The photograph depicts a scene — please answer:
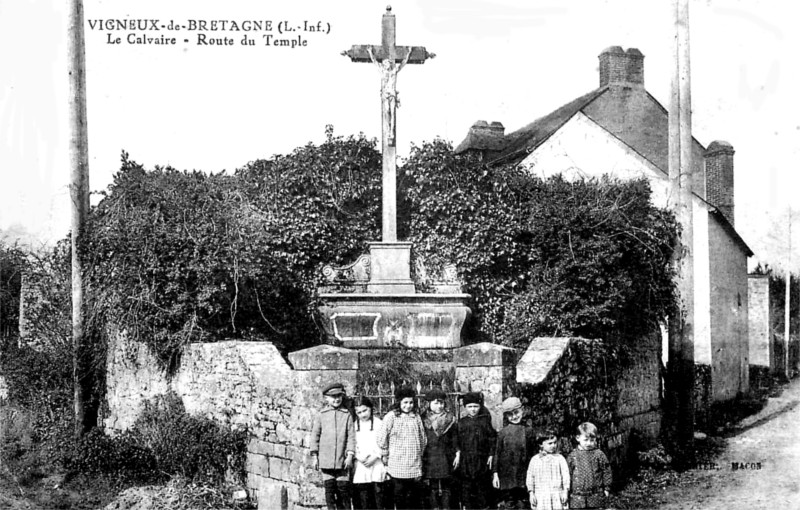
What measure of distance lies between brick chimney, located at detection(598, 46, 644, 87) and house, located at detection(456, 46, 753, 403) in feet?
0.11

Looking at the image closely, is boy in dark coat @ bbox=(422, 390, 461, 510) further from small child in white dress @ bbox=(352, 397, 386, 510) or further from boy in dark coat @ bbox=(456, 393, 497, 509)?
small child in white dress @ bbox=(352, 397, 386, 510)

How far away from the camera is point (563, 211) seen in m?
14.3

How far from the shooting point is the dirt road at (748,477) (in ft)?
35.1

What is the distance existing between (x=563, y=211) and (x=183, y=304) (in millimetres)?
6823

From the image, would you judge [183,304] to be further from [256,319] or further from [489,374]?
[489,374]

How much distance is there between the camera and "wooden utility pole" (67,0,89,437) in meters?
12.6

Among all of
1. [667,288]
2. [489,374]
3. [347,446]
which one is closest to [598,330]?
[667,288]

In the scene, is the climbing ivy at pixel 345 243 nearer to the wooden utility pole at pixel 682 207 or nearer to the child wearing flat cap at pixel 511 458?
the wooden utility pole at pixel 682 207

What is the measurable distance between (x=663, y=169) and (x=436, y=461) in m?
15.4

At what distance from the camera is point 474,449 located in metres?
8.69

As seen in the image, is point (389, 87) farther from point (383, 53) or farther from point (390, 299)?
point (390, 299)

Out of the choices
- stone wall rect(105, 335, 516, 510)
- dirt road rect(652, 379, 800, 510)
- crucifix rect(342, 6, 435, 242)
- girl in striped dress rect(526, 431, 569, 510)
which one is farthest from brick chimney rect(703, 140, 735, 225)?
girl in striped dress rect(526, 431, 569, 510)

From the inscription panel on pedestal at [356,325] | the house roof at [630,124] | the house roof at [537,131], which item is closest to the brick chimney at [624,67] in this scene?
the house roof at [630,124]

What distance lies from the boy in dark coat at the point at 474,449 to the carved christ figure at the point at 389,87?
6.35 meters
